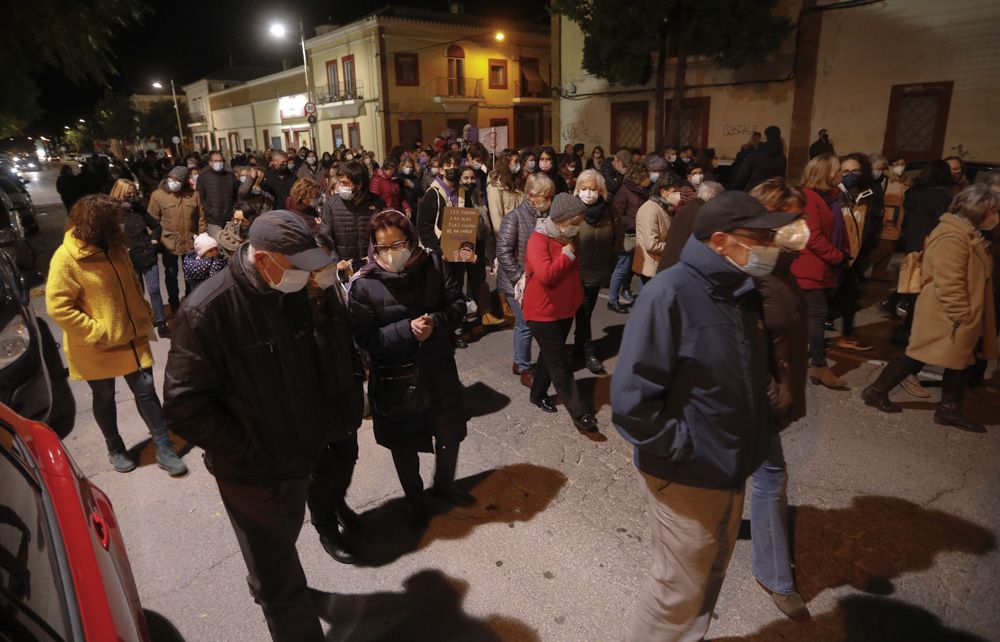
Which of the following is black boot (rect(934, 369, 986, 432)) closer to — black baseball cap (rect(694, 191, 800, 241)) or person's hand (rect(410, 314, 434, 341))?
black baseball cap (rect(694, 191, 800, 241))

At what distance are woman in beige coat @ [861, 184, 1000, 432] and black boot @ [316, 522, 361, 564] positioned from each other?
4.35 metres

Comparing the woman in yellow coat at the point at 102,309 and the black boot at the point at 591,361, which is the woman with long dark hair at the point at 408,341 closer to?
the woman in yellow coat at the point at 102,309

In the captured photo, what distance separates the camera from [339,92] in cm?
3553

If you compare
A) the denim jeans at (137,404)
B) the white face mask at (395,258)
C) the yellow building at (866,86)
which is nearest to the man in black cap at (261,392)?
the white face mask at (395,258)

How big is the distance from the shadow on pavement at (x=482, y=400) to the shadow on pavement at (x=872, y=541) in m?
2.38

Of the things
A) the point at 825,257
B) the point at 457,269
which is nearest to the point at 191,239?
the point at 457,269

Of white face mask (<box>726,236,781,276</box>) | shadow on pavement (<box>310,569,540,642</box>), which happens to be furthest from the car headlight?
white face mask (<box>726,236,781,276</box>)

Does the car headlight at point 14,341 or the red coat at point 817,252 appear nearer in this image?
the car headlight at point 14,341

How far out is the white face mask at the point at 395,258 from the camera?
11.0 ft

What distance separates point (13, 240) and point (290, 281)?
10.9m

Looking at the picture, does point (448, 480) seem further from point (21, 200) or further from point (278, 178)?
point (21, 200)

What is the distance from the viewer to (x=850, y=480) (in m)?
4.20

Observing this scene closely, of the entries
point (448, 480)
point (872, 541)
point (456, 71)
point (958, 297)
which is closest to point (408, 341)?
point (448, 480)

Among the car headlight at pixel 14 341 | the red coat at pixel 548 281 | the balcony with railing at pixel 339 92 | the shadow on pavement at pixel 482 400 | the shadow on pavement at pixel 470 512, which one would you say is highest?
the balcony with railing at pixel 339 92
